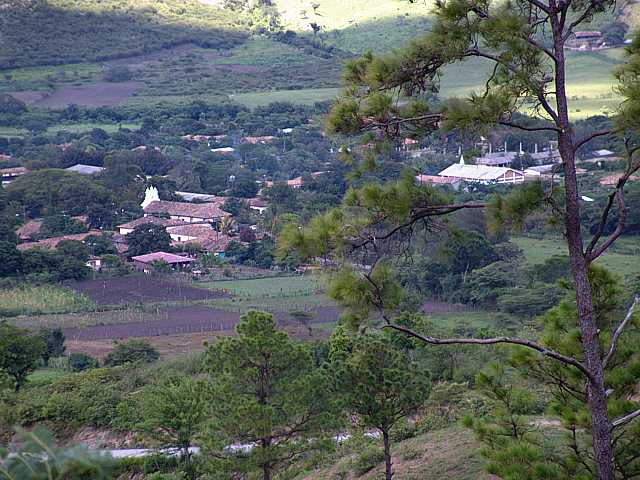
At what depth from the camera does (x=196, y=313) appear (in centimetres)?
2336

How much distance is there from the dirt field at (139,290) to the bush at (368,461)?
15.3 m

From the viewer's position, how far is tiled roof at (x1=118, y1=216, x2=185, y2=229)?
3290cm

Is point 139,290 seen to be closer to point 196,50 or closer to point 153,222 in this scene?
point 153,222

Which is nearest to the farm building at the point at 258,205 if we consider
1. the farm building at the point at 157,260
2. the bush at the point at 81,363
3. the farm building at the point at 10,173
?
the farm building at the point at 157,260

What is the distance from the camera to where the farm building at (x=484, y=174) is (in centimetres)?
3649

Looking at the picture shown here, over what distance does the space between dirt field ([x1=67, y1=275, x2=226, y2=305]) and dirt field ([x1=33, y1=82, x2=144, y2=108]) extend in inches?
1367

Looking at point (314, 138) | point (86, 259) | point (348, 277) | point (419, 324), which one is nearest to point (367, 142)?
point (348, 277)

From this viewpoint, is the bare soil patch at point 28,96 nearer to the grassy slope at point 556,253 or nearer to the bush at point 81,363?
the grassy slope at point 556,253

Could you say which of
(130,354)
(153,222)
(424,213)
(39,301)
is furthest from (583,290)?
(153,222)

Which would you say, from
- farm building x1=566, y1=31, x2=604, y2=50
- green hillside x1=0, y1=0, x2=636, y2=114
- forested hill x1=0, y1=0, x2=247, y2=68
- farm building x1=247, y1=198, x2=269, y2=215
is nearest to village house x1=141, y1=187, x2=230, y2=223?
farm building x1=247, y1=198, x2=269, y2=215

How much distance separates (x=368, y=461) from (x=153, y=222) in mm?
24394

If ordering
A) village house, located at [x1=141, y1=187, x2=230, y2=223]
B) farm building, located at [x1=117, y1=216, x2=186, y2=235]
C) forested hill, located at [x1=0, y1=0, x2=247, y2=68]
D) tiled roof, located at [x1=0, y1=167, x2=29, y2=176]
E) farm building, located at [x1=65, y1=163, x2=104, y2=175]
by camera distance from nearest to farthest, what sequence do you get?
farm building, located at [x1=117, y1=216, x2=186, y2=235] → village house, located at [x1=141, y1=187, x2=230, y2=223] → farm building, located at [x1=65, y1=163, x2=104, y2=175] → tiled roof, located at [x1=0, y1=167, x2=29, y2=176] → forested hill, located at [x1=0, y1=0, x2=247, y2=68]

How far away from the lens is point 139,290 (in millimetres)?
26047

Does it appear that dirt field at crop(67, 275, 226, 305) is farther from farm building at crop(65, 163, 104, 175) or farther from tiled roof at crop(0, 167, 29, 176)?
tiled roof at crop(0, 167, 29, 176)
